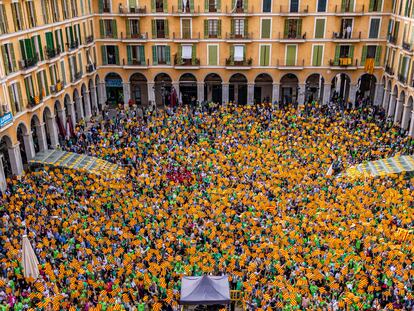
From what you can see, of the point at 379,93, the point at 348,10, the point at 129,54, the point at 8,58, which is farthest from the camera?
the point at 129,54

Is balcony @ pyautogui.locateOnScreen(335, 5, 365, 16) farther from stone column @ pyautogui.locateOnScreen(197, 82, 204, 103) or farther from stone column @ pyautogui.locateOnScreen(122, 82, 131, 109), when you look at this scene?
stone column @ pyautogui.locateOnScreen(122, 82, 131, 109)

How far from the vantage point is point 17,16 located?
1296 inches

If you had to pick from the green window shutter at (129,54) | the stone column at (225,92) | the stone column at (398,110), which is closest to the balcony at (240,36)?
the stone column at (225,92)

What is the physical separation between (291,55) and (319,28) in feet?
13.4

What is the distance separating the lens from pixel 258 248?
22.4m

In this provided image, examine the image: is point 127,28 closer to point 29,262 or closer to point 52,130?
point 52,130

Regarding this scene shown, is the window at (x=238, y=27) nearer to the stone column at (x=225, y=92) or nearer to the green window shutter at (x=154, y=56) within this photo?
the stone column at (x=225, y=92)

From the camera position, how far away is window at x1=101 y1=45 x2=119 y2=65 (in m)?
49.7

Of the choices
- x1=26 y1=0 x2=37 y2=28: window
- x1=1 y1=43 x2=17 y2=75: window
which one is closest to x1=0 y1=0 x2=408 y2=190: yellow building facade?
x1=26 y1=0 x2=37 y2=28: window

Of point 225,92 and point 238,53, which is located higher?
point 238,53

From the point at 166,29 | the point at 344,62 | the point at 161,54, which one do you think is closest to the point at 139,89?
the point at 161,54

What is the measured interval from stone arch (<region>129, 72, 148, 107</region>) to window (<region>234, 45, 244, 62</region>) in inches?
459

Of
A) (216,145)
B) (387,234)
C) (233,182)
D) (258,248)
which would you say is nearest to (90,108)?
(216,145)

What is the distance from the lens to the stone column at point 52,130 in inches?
1538
